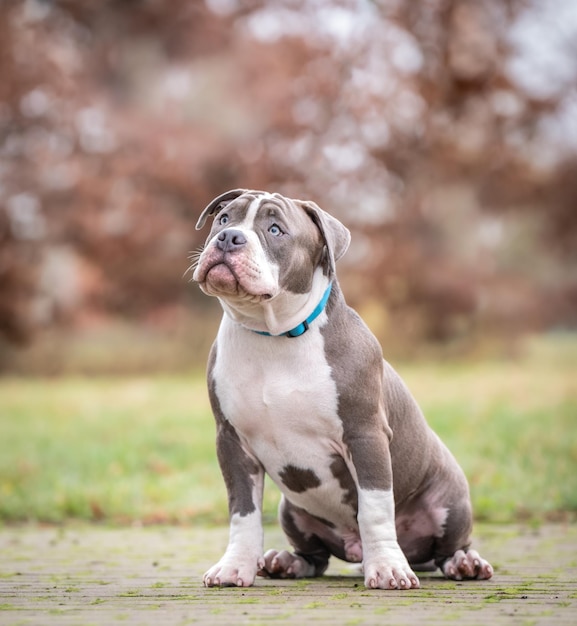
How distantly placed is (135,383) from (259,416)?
9.83 m

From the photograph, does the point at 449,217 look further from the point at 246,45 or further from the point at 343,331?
the point at 343,331

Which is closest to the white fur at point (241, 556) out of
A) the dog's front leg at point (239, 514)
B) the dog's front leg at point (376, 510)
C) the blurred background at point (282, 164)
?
the dog's front leg at point (239, 514)

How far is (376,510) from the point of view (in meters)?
3.53

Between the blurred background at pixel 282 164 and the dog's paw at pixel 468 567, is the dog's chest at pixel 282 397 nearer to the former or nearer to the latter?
the dog's paw at pixel 468 567

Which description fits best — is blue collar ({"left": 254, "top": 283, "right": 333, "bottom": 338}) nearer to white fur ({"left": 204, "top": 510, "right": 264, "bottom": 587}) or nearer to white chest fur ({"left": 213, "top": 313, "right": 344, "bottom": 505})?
white chest fur ({"left": 213, "top": 313, "right": 344, "bottom": 505})

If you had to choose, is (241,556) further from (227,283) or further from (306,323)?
(227,283)

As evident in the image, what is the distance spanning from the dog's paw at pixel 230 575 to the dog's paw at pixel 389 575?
1.47 feet

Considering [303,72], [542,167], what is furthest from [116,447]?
[542,167]

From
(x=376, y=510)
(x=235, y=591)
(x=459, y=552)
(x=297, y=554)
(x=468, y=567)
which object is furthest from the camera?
(x=297, y=554)

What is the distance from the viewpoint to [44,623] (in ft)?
9.16

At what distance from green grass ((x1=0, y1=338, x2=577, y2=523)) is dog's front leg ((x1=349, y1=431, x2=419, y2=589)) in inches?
104

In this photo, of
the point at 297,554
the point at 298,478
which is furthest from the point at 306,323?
the point at 297,554

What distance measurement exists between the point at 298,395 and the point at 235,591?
29.3 inches

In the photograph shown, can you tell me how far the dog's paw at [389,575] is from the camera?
342cm
